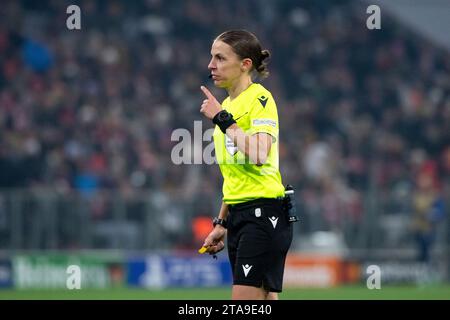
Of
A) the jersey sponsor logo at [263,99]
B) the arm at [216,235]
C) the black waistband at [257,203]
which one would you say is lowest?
the arm at [216,235]

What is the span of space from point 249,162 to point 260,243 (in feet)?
1.80

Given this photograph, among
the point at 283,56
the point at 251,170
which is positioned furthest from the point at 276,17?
the point at 251,170

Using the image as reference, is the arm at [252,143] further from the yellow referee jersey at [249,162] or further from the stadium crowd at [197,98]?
the stadium crowd at [197,98]


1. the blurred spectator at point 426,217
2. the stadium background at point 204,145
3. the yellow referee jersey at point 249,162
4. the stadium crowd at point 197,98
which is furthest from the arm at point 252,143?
the blurred spectator at point 426,217

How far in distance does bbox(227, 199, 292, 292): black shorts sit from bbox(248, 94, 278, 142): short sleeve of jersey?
494mm

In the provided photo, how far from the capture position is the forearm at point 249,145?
7.14m

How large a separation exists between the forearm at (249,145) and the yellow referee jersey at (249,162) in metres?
0.17

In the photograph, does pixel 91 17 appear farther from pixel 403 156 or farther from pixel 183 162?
pixel 403 156

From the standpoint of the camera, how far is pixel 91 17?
2473cm

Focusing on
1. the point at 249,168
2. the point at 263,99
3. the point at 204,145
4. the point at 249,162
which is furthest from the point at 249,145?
the point at 204,145

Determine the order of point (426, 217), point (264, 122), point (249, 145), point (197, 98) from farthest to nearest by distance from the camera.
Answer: point (197, 98) < point (426, 217) < point (264, 122) < point (249, 145)

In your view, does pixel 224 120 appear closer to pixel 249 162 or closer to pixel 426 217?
pixel 249 162

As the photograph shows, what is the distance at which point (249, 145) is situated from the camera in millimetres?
7168
